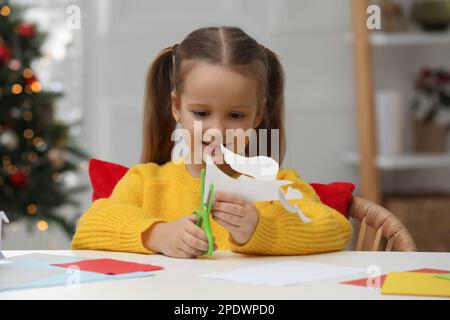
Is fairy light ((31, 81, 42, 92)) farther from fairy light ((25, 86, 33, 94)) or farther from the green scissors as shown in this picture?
the green scissors

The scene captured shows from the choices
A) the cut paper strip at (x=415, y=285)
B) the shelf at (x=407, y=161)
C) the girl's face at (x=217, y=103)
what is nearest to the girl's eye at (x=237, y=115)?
the girl's face at (x=217, y=103)

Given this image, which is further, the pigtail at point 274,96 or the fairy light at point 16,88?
the fairy light at point 16,88

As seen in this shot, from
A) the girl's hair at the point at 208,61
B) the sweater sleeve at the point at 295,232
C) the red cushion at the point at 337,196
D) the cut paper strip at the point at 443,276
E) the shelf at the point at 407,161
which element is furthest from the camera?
the shelf at the point at 407,161

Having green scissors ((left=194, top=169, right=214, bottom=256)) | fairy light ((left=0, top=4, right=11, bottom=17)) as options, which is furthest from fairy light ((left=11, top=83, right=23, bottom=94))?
green scissors ((left=194, top=169, right=214, bottom=256))

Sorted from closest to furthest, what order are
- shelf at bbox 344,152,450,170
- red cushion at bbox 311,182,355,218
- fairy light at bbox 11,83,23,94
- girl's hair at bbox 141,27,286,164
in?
1. girl's hair at bbox 141,27,286,164
2. red cushion at bbox 311,182,355,218
3. fairy light at bbox 11,83,23,94
4. shelf at bbox 344,152,450,170

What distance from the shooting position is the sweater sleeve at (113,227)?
1.22 metres

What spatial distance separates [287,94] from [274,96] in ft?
6.40

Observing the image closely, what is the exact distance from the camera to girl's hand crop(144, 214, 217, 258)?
1.12 m

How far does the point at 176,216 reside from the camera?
142 cm

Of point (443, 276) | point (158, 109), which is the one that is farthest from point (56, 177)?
point (443, 276)

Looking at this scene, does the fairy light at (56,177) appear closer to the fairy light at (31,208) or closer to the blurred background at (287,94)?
the blurred background at (287,94)

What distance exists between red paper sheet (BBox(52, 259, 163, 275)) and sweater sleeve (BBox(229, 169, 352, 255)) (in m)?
0.18
